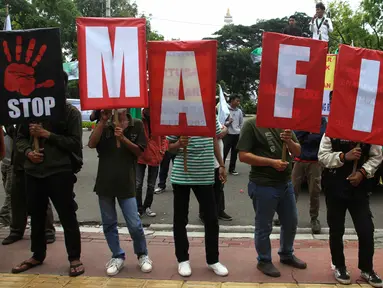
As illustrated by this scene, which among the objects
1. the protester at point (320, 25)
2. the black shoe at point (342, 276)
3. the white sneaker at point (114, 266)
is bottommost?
the white sneaker at point (114, 266)

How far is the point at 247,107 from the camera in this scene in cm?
3456

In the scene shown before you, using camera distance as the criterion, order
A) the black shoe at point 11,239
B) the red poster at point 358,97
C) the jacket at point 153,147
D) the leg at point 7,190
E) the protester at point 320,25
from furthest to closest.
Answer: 1. the protester at point 320,25
2. the jacket at point 153,147
3. the leg at point 7,190
4. the black shoe at point 11,239
5. the red poster at point 358,97

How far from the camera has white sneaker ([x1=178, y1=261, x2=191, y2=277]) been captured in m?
4.05

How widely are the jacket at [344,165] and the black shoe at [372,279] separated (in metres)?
0.73

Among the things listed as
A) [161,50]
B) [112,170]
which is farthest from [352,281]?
[161,50]

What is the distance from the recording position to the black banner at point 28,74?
382 cm

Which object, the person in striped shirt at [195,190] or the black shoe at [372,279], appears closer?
the black shoe at [372,279]

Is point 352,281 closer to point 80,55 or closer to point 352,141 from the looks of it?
point 352,141

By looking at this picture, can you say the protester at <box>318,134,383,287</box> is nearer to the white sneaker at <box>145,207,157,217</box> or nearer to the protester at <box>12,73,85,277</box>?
the protester at <box>12,73,85,277</box>

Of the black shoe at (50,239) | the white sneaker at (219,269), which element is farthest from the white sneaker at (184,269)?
the black shoe at (50,239)

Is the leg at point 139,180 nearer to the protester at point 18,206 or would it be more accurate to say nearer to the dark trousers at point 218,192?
the dark trousers at point 218,192

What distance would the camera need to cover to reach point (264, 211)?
3.98 metres

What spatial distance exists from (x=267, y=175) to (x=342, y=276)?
1147mm

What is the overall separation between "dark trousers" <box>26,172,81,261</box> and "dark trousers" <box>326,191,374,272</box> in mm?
2452
